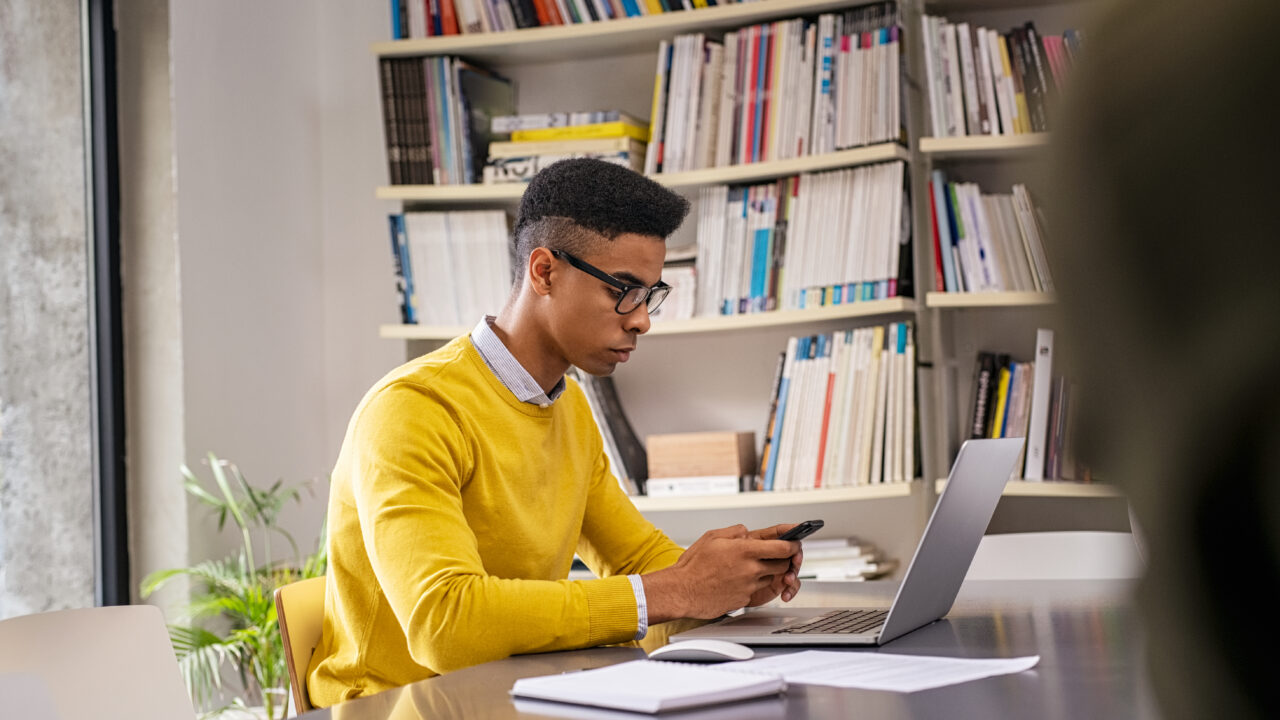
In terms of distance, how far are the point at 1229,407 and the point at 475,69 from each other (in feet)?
9.86

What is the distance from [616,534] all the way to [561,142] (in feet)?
4.54

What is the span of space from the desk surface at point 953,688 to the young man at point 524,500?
7 centimetres

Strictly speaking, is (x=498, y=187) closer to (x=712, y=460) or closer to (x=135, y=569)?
(x=712, y=460)

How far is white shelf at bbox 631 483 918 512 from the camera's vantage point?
261 centimetres

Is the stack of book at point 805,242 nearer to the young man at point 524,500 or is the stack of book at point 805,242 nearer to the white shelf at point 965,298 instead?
the white shelf at point 965,298

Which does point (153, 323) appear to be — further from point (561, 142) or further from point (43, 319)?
point (561, 142)

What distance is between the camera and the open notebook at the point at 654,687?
89 cm

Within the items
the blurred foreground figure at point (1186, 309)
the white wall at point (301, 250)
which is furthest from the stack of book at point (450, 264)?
the blurred foreground figure at point (1186, 309)

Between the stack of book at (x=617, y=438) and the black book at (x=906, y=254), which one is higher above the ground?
the black book at (x=906, y=254)

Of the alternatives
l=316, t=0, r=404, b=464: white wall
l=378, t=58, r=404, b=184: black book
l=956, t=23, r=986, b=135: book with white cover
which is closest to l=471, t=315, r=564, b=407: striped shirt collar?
l=956, t=23, r=986, b=135: book with white cover

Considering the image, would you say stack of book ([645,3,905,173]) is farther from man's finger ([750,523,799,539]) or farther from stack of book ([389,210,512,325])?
man's finger ([750,523,799,539])

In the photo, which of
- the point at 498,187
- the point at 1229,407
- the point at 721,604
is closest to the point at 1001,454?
the point at 721,604

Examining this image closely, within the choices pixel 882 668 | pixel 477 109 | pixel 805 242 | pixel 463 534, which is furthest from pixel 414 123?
pixel 882 668

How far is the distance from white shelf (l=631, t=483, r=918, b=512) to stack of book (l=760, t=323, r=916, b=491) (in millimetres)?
34
